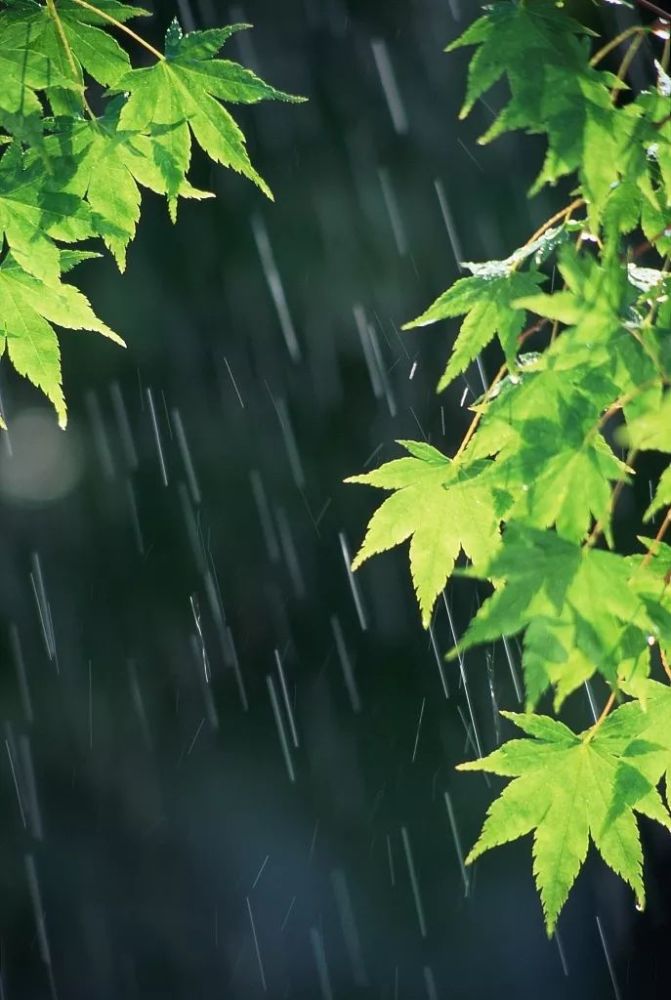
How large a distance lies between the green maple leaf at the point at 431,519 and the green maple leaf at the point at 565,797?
214 mm

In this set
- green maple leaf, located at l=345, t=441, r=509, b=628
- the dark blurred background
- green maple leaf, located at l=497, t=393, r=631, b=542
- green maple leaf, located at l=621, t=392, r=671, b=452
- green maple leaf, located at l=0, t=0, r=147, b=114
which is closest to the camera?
green maple leaf, located at l=621, t=392, r=671, b=452

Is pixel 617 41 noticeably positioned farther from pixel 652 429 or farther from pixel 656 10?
pixel 652 429

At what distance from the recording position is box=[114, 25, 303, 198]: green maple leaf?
49.3 inches

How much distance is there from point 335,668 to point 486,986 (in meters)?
1.94

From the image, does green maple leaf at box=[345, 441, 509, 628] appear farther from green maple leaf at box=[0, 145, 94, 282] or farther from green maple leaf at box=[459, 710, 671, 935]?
green maple leaf at box=[0, 145, 94, 282]

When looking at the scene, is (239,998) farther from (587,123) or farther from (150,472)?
(587,123)

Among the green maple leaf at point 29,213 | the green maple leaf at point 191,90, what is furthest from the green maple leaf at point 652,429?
the green maple leaf at point 29,213

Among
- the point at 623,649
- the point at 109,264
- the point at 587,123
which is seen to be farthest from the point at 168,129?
the point at 109,264

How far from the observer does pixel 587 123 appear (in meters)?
1.09

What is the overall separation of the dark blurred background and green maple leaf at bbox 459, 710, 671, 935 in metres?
4.25

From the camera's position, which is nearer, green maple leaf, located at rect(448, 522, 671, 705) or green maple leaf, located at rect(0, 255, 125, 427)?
green maple leaf, located at rect(448, 522, 671, 705)

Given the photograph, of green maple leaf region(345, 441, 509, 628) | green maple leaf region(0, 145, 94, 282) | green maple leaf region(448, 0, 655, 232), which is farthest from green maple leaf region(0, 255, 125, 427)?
green maple leaf region(448, 0, 655, 232)

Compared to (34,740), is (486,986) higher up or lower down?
lower down

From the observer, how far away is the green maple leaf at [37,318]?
1258mm
